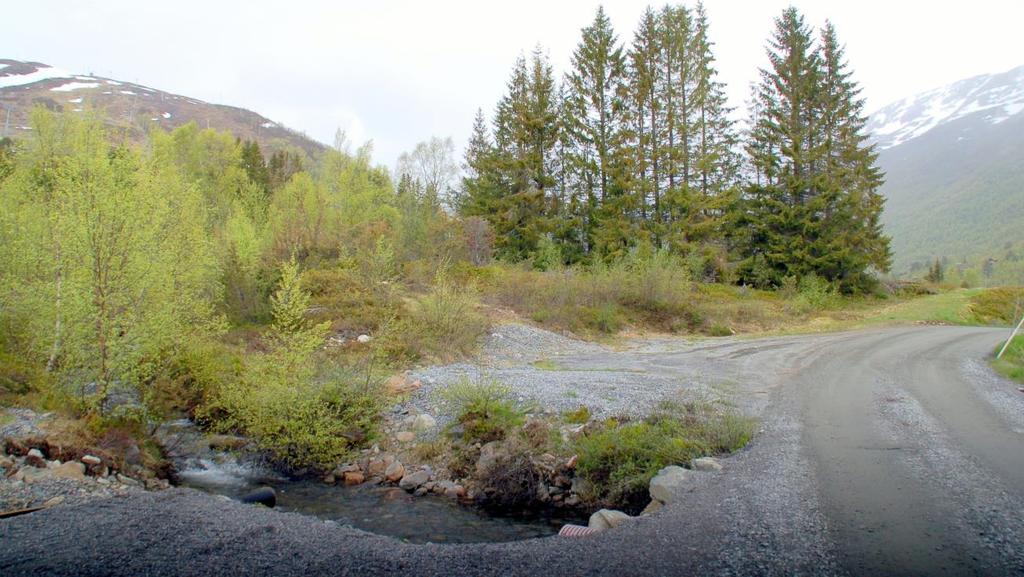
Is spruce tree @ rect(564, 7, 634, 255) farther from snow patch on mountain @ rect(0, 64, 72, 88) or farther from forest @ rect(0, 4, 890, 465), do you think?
snow patch on mountain @ rect(0, 64, 72, 88)

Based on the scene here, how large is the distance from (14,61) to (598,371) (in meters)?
162

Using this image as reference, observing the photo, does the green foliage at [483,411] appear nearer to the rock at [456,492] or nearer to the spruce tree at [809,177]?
→ the rock at [456,492]

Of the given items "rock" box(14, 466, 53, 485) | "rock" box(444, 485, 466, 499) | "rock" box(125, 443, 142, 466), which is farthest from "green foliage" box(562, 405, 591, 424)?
"rock" box(14, 466, 53, 485)

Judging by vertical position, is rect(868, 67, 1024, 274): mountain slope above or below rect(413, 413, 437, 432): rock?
above

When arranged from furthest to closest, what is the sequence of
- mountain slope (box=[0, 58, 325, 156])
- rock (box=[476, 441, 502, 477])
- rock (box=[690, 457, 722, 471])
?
mountain slope (box=[0, 58, 325, 156]) < rock (box=[476, 441, 502, 477]) < rock (box=[690, 457, 722, 471])

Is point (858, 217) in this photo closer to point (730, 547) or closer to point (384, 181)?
point (384, 181)

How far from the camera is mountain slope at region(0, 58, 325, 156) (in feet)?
310

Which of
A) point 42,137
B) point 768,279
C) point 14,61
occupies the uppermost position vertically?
point 14,61

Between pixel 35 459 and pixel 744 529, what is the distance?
7.73 meters

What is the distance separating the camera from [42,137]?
13344mm

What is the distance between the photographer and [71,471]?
21.4 feet

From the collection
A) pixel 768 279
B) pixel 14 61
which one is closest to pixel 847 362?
pixel 768 279

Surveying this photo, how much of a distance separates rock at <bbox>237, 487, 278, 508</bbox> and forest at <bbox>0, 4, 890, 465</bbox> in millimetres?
1141

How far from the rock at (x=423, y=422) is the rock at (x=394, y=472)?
101 cm
